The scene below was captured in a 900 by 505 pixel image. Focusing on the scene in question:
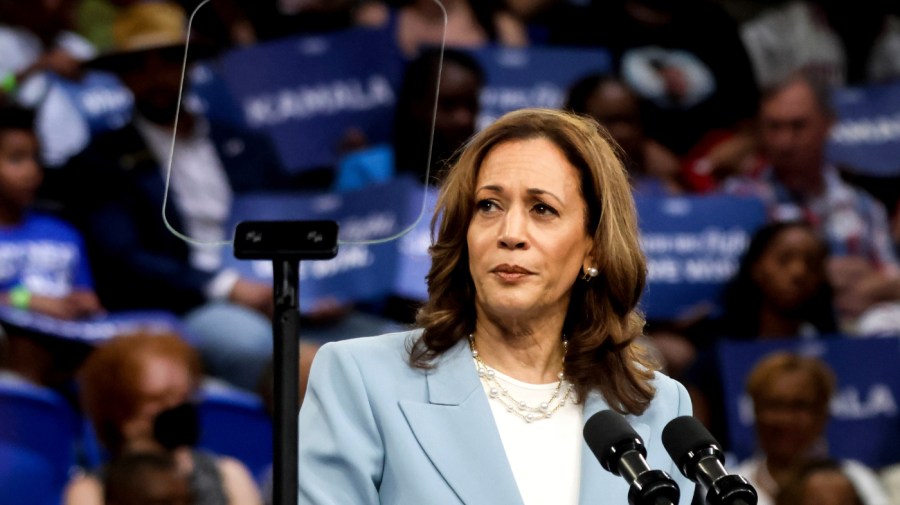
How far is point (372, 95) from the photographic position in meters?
5.06

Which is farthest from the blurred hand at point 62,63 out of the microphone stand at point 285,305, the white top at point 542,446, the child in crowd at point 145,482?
the microphone stand at point 285,305

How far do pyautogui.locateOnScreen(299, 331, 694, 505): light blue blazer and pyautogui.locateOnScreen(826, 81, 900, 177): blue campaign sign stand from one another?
4164 mm

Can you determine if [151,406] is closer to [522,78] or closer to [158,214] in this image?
[158,214]

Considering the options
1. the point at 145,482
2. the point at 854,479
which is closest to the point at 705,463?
the point at 145,482

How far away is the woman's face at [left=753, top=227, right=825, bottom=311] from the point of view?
17.4 ft

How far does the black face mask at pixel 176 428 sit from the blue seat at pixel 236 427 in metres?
0.12

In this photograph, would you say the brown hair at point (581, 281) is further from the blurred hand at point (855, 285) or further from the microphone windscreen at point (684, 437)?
the blurred hand at point (855, 285)

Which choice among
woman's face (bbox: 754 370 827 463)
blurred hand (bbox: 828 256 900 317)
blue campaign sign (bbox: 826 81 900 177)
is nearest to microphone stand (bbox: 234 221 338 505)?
woman's face (bbox: 754 370 827 463)

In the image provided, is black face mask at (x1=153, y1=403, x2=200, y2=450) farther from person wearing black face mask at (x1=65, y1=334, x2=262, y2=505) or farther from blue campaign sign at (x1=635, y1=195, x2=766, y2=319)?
blue campaign sign at (x1=635, y1=195, x2=766, y2=319)

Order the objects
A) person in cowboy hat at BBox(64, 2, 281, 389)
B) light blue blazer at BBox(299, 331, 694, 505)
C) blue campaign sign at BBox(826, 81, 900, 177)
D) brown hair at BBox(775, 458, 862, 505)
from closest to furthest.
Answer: light blue blazer at BBox(299, 331, 694, 505), person in cowboy hat at BBox(64, 2, 281, 389), brown hair at BBox(775, 458, 862, 505), blue campaign sign at BBox(826, 81, 900, 177)

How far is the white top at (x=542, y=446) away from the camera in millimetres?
2094

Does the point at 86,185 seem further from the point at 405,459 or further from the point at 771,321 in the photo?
the point at 405,459

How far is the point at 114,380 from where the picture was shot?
4.17 m

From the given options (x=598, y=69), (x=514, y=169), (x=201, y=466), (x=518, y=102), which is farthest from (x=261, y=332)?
(x=514, y=169)
